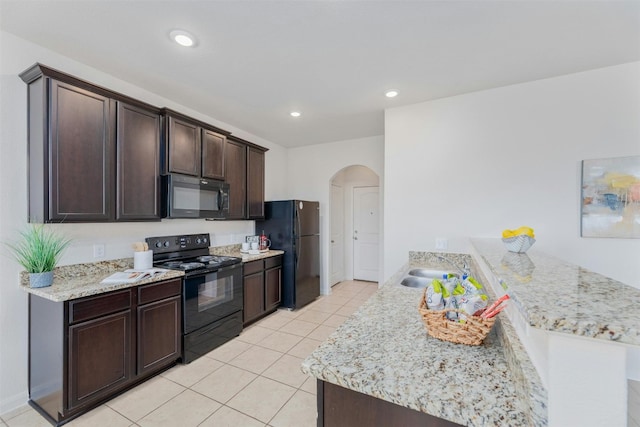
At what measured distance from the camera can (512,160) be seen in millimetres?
2553

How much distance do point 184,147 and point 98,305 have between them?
163 centimetres

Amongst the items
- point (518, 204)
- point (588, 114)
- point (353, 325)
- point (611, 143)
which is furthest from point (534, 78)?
point (353, 325)

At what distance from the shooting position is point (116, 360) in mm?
1994

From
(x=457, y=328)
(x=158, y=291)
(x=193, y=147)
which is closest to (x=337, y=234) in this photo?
(x=193, y=147)

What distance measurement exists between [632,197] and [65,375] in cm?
433

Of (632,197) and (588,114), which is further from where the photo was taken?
(588,114)

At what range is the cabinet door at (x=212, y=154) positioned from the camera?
303cm

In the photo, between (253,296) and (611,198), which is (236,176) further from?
(611,198)

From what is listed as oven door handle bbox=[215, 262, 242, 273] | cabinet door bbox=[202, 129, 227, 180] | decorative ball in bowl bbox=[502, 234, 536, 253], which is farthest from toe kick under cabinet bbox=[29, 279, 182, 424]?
decorative ball in bowl bbox=[502, 234, 536, 253]

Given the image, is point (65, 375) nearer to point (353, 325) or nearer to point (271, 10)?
point (353, 325)

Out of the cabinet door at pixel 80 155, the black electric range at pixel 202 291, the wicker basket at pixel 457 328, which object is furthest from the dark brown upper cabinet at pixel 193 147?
the wicker basket at pixel 457 328

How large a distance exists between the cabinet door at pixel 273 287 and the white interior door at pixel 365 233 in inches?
86.2

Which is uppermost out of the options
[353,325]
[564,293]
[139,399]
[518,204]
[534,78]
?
[534,78]

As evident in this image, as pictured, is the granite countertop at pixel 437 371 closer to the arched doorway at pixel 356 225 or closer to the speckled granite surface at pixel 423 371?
the speckled granite surface at pixel 423 371
